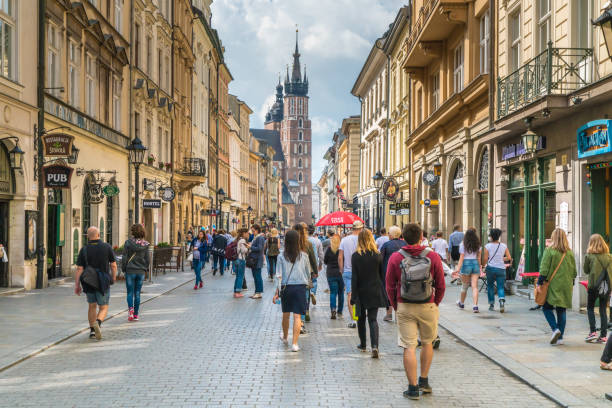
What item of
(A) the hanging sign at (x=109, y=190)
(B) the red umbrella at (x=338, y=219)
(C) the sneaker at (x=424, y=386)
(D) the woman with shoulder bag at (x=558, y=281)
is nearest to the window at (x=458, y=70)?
(B) the red umbrella at (x=338, y=219)

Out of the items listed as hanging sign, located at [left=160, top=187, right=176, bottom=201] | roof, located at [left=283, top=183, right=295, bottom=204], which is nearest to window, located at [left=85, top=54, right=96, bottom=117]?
hanging sign, located at [left=160, top=187, right=176, bottom=201]

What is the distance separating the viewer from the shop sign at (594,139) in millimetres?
11727

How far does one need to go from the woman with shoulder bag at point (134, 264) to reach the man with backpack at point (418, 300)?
6268mm

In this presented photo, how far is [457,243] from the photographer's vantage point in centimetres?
2148

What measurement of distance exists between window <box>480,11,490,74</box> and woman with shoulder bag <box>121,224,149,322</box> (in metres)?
11.8

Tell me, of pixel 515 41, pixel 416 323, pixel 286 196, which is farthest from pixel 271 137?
pixel 416 323

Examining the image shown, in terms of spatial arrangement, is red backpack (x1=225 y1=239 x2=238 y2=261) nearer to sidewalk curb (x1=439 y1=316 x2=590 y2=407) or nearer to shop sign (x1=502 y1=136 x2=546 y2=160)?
shop sign (x1=502 y1=136 x2=546 y2=160)

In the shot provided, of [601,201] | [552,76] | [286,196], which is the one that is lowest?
[601,201]

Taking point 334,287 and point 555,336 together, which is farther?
point 334,287

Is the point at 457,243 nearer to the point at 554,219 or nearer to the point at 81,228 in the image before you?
the point at 554,219

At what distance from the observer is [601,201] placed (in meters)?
13.0

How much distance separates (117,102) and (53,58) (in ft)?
21.6

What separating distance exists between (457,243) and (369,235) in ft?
41.6

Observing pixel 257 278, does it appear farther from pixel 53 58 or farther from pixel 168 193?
pixel 168 193
